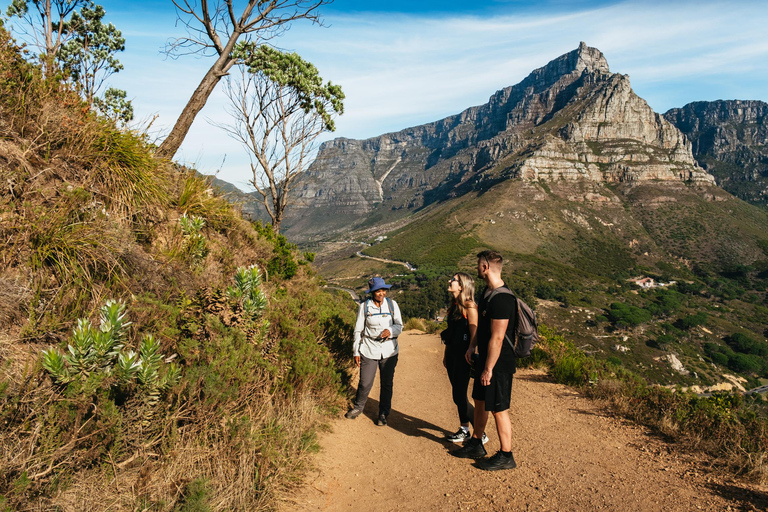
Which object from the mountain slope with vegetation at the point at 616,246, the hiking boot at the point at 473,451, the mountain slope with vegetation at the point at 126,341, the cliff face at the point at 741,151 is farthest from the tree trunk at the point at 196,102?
the cliff face at the point at 741,151

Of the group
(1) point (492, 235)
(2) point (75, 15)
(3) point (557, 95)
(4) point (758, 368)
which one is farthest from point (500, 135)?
(2) point (75, 15)

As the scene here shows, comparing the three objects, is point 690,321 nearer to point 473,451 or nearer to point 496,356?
point 473,451

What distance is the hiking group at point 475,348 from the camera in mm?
3459

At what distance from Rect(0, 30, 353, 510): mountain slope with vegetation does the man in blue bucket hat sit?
47cm

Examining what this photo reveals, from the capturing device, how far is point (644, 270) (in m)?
91.8

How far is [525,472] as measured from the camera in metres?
3.46

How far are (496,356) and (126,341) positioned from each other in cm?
296

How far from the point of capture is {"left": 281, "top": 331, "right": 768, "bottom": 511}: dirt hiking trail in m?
2.95

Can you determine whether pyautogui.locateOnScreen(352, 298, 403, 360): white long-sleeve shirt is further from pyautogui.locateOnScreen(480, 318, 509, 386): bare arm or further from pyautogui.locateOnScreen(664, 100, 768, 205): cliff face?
pyautogui.locateOnScreen(664, 100, 768, 205): cliff face

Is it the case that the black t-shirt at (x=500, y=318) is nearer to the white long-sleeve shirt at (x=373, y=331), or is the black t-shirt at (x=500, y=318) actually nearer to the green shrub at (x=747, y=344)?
the white long-sleeve shirt at (x=373, y=331)

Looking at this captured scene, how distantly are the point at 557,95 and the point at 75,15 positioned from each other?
8427 inches

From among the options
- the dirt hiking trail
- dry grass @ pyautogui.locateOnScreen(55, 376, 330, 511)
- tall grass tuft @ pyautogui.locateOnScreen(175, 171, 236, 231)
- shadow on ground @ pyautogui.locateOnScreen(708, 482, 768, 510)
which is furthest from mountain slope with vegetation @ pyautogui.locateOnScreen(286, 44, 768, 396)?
shadow on ground @ pyautogui.locateOnScreen(708, 482, 768, 510)

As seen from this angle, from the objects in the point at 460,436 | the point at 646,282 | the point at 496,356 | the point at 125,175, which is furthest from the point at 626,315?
Result: the point at 125,175

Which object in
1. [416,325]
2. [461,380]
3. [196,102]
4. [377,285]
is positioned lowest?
[416,325]
